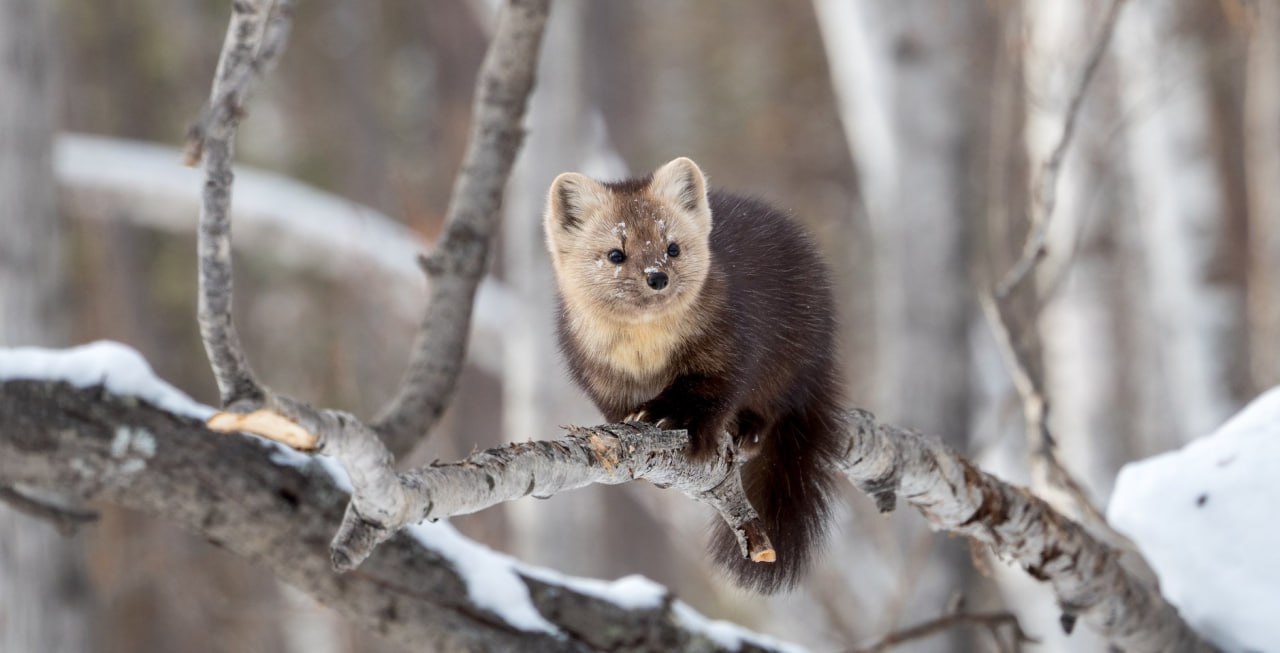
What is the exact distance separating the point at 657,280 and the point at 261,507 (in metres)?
1.18

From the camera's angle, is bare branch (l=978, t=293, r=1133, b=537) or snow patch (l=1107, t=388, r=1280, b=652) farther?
bare branch (l=978, t=293, r=1133, b=537)

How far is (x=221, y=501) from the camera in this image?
3.30 m

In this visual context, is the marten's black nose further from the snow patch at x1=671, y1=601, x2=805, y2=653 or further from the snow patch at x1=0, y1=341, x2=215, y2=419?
the snow patch at x1=0, y1=341, x2=215, y2=419

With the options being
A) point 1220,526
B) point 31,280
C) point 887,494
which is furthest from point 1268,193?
point 31,280

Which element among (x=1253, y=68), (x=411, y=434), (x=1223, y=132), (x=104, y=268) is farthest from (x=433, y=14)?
(x=411, y=434)

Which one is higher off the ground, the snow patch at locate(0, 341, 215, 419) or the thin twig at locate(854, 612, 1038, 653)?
the snow patch at locate(0, 341, 215, 419)

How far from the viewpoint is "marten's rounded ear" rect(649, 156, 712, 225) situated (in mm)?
3436

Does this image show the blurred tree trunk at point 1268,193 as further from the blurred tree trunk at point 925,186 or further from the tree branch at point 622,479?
the tree branch at point 622,479

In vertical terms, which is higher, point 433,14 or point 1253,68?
point 1253,68

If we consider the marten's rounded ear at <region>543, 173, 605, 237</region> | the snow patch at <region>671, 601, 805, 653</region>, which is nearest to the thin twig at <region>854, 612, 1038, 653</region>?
the snow patch at <region>671, 601, 805, 653</region>

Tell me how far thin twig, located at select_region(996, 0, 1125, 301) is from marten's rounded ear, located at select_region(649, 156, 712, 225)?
1.04 meters

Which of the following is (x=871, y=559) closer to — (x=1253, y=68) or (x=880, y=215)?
(x=880, y=215)

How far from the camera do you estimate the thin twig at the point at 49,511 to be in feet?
11.3

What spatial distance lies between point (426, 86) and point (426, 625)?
1467 centimetres
